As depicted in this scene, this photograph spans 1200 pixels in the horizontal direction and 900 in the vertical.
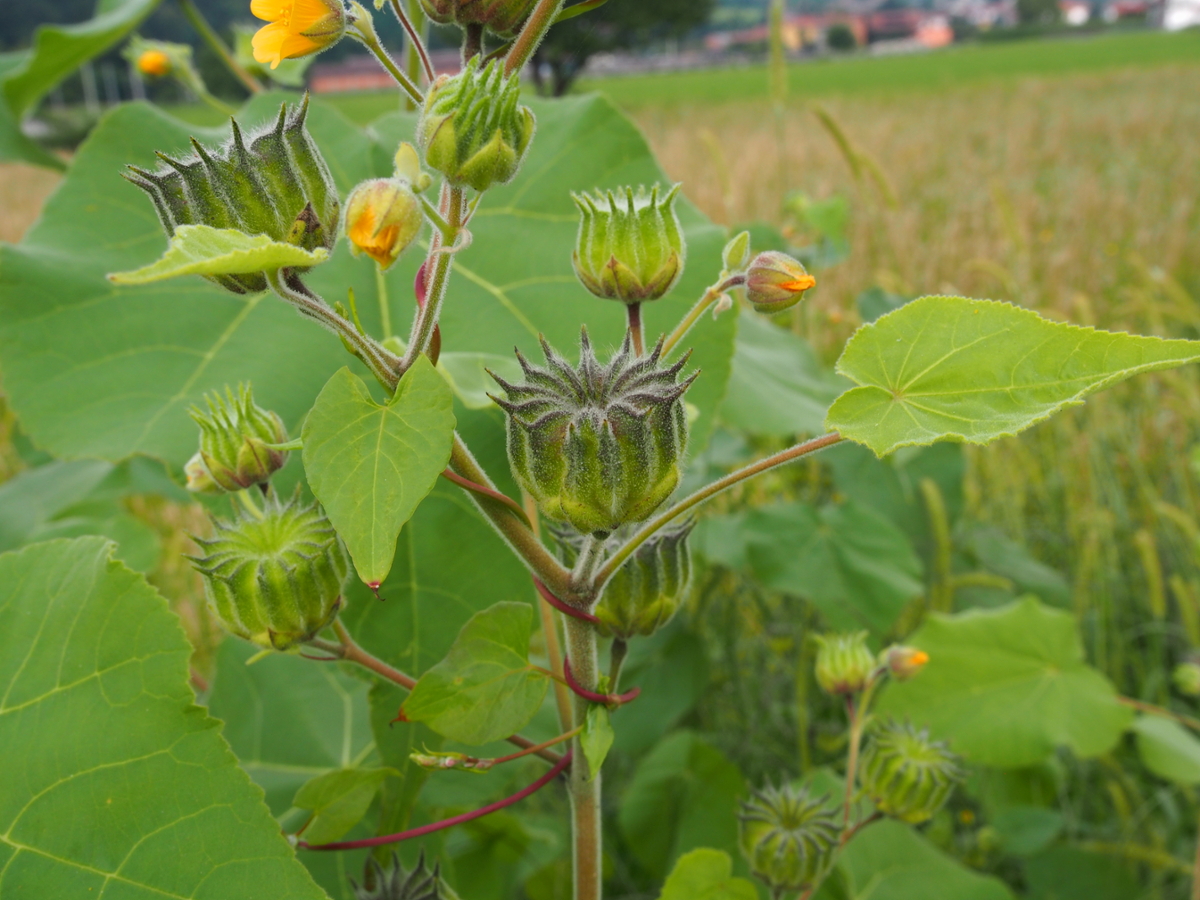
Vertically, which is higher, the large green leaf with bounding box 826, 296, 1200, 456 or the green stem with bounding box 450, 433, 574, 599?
the large green leaf with bounding box 826, 296, 1200, 456

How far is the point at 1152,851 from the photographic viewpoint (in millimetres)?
1531

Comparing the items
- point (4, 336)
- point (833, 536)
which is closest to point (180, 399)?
point (4, 336)

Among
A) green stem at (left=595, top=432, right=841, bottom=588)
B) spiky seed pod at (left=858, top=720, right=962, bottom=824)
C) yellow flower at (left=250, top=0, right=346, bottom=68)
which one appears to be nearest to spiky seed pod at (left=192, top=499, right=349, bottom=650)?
green stem at (left=595, top=432, right=841, bottom=588)

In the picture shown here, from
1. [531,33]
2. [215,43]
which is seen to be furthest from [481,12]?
[215,43]

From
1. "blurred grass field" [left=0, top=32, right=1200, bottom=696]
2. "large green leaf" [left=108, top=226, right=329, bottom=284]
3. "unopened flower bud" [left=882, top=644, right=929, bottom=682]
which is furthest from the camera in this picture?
"blurred grass field" [left=0, top=32, right=1200, bottom=696]

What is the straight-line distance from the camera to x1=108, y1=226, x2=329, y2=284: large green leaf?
0.45m

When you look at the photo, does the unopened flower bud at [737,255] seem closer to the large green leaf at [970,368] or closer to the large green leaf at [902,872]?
the large green leaf at [970,368]

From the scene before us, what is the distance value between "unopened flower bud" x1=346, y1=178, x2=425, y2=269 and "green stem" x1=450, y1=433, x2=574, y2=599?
0.15 m

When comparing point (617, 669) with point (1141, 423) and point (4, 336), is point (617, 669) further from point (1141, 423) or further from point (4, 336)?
point (1141, 423)

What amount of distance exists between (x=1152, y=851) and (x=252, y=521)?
1.58m

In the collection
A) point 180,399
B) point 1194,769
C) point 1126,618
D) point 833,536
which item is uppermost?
point 180,399

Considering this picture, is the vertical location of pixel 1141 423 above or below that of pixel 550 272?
below

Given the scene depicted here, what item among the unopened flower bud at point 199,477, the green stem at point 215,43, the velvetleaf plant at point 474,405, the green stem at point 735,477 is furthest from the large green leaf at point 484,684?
the green stem at point 215,43

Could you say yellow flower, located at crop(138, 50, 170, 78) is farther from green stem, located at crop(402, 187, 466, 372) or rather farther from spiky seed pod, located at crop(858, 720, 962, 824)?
spiky seed pod, located at crop(858, 720, 962, 824)
